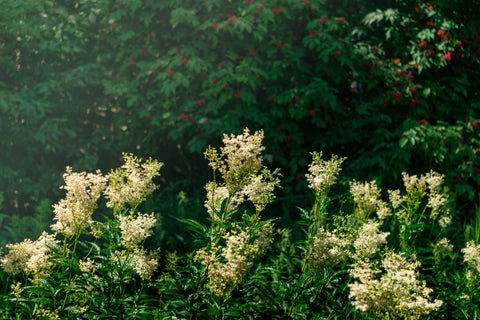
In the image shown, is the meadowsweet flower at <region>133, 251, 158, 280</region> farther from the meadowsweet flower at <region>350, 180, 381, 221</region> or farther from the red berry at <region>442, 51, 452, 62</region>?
the red berry at <region>442, 51, 452, 62</region>

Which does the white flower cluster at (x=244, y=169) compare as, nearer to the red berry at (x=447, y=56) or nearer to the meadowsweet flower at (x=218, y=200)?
the meadowsweet flower at (x=218, y=200)

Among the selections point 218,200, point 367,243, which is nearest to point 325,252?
point 367,243

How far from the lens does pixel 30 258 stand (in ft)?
7.41

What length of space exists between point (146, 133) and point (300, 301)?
4187 mm

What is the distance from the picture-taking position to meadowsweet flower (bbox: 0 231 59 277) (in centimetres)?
222

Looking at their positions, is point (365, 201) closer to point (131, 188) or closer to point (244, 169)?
point (244, 169)

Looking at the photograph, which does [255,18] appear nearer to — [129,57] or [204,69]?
[204,69]

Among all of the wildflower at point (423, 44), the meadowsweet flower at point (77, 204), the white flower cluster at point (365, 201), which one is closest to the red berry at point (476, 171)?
the wildflower at point (423, 44)

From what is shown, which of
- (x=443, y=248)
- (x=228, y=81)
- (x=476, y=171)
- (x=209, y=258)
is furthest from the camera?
(x=476, y=171)

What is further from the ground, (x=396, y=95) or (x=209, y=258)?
(x=396, y=95)

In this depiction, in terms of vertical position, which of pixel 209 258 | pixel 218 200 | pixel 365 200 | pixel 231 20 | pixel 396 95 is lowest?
pixel 209 258

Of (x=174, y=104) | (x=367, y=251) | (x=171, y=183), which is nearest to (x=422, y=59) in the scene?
(x=174, y=104)

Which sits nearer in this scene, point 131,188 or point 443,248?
point 131,188

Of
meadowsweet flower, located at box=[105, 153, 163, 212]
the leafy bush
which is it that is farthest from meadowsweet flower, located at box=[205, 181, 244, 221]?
the leafy bush
